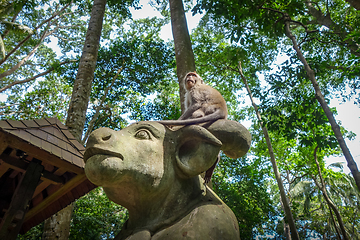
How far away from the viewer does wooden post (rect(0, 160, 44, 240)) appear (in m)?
2.38

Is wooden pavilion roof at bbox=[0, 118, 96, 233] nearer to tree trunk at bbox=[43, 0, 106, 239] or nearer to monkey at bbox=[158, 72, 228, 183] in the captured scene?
tree trunk at bbox=[43, 0, 106, 239]

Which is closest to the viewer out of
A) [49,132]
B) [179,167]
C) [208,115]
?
[179,167]

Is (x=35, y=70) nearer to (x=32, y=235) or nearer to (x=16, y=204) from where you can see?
(x=32, y=235)

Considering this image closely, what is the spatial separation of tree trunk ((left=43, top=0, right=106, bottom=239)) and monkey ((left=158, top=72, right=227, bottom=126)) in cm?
291

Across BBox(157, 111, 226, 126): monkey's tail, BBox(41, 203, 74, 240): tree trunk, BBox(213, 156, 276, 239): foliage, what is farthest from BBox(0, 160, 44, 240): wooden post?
BBox(213, 156, 276, 239): foliage

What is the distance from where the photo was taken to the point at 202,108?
225 centimetres

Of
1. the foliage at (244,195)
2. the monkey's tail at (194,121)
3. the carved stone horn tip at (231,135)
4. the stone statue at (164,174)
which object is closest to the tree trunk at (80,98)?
the stone statue at (164,174)

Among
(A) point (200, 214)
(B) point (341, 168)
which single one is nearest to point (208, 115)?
(A) point (200, 214)

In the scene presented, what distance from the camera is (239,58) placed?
5.15 metres

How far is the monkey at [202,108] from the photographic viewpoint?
2061mm

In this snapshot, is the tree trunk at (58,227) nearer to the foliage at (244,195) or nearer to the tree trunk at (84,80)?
the tree trunk at (84,80)

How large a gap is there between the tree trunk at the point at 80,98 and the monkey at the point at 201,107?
Answer: 2.91m

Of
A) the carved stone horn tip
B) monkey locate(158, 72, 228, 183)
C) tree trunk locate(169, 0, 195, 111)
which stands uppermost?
tree trunk locate(169, 0, 195, 111)

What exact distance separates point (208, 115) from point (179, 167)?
512mm
